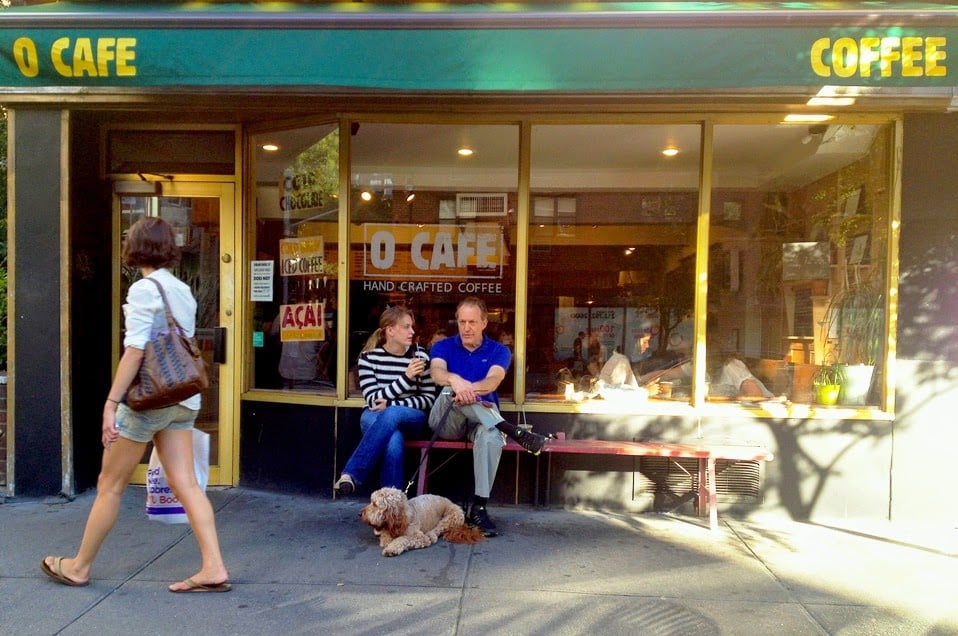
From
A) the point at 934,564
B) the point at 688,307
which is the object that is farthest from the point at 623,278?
the point at 934,564

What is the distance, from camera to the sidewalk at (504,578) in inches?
132

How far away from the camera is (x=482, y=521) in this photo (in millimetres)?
4535

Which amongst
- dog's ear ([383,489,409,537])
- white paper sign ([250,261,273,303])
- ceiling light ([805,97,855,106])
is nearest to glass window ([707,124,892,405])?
ceiling light ([805,97,855,106])

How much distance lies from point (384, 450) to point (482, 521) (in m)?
0.76

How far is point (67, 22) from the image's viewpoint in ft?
14.6

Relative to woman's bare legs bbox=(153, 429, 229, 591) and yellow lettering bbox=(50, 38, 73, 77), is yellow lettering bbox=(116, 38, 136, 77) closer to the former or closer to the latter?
yellow lettering bbox=(50, 38, 73, 77)

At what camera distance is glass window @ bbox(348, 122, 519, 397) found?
5344 millimetres

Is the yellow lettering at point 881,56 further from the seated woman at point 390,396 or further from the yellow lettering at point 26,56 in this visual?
the yellow lettering at point 26,56

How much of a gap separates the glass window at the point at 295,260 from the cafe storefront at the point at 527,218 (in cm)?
2

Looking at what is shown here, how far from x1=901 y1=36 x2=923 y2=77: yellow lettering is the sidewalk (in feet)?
9.14

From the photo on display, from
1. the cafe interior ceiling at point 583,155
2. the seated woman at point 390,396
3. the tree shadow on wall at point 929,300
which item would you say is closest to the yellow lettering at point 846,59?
the cafe interior ceiling at point 583,155

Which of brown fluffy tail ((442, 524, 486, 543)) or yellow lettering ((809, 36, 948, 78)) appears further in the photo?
brown fluffy tail ((442, 524, 486, 543))

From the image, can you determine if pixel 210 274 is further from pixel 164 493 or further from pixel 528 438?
pixel 528 438

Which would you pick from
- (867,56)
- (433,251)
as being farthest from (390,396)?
(867,56)
